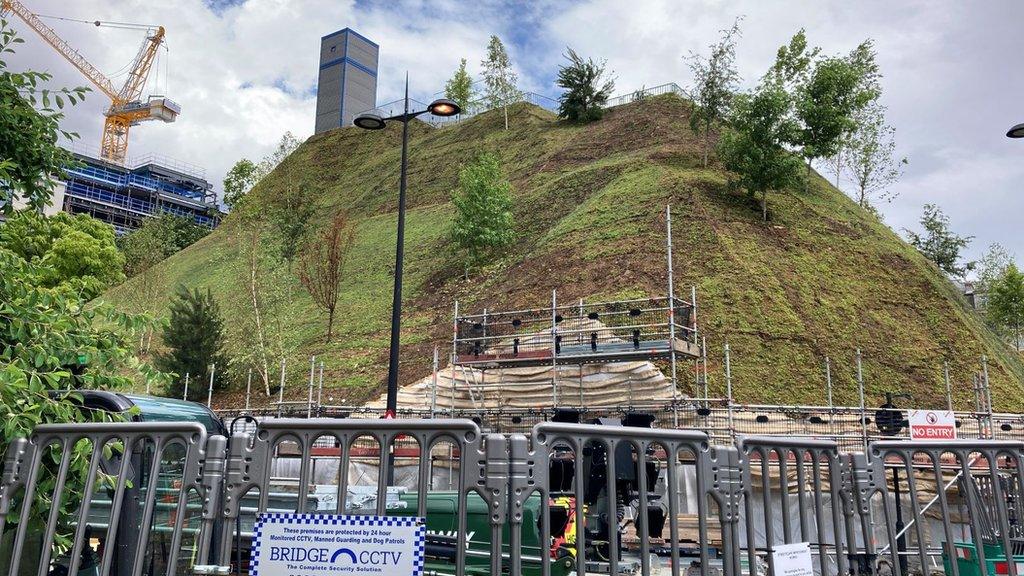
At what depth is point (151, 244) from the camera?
171 feet

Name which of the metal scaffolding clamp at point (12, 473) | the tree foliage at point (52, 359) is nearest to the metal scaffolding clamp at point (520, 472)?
the tree foliage at point (52, 359)

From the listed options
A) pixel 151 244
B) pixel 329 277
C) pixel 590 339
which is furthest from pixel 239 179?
pixel 590 339

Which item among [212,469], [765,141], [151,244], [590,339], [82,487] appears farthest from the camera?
[151,244]

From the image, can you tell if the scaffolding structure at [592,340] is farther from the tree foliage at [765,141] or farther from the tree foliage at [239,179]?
the tree foliage at [239,179]

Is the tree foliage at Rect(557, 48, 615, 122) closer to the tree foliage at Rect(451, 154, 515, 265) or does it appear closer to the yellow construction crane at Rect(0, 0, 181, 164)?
the tree foliage at Rect(451, 154, 515, 265)

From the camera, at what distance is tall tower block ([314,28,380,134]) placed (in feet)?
345

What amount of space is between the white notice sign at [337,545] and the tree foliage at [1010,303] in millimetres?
49337

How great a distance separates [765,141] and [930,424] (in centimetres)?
2021

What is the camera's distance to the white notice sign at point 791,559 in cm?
423

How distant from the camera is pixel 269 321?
3425 cm

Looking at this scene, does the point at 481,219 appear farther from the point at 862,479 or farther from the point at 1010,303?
the point at 1010,303

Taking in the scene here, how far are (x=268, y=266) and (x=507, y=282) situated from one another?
14848 mm

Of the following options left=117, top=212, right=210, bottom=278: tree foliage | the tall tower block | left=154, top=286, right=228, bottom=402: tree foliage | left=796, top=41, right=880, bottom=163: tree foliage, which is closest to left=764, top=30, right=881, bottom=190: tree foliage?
left=796, top=41, right=880, bottom=163: tree foliage

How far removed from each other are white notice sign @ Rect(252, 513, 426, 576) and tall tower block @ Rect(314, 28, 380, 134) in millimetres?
Result: 103337
